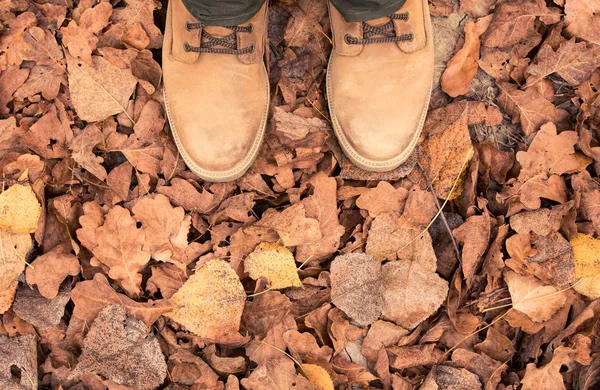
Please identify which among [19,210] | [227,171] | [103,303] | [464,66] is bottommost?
[103,303]

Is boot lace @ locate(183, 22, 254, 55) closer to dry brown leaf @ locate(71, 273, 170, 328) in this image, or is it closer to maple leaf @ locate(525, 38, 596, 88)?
dry brown leaf @ locate(71, 273, 170, 328)

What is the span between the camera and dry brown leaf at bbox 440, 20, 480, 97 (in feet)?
6.09

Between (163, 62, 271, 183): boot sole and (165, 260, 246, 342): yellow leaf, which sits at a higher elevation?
(163, 62, 271, 183): boot sole

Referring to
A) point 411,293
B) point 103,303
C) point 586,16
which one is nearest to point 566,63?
point 586,16

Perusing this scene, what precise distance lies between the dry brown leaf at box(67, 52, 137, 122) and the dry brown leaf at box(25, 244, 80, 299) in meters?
0.46

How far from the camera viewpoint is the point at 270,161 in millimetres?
1828

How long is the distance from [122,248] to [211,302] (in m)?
0.33

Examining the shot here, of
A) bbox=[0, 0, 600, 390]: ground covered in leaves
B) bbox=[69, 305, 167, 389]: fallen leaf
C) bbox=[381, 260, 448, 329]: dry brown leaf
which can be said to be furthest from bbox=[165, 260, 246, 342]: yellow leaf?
bbox=[381, 260, 448, 329]: dry brown leaf

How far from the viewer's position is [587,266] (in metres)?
1.73

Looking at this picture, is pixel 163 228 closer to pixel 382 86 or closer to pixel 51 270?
pixel 51 270

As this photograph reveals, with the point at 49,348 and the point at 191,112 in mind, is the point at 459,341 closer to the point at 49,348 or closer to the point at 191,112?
the point at 191,112

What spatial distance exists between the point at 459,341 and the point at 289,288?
58 cm

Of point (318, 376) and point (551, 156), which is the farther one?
point (551, 156)

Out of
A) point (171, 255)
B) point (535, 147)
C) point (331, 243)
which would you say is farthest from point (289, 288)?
point (535, 147)
